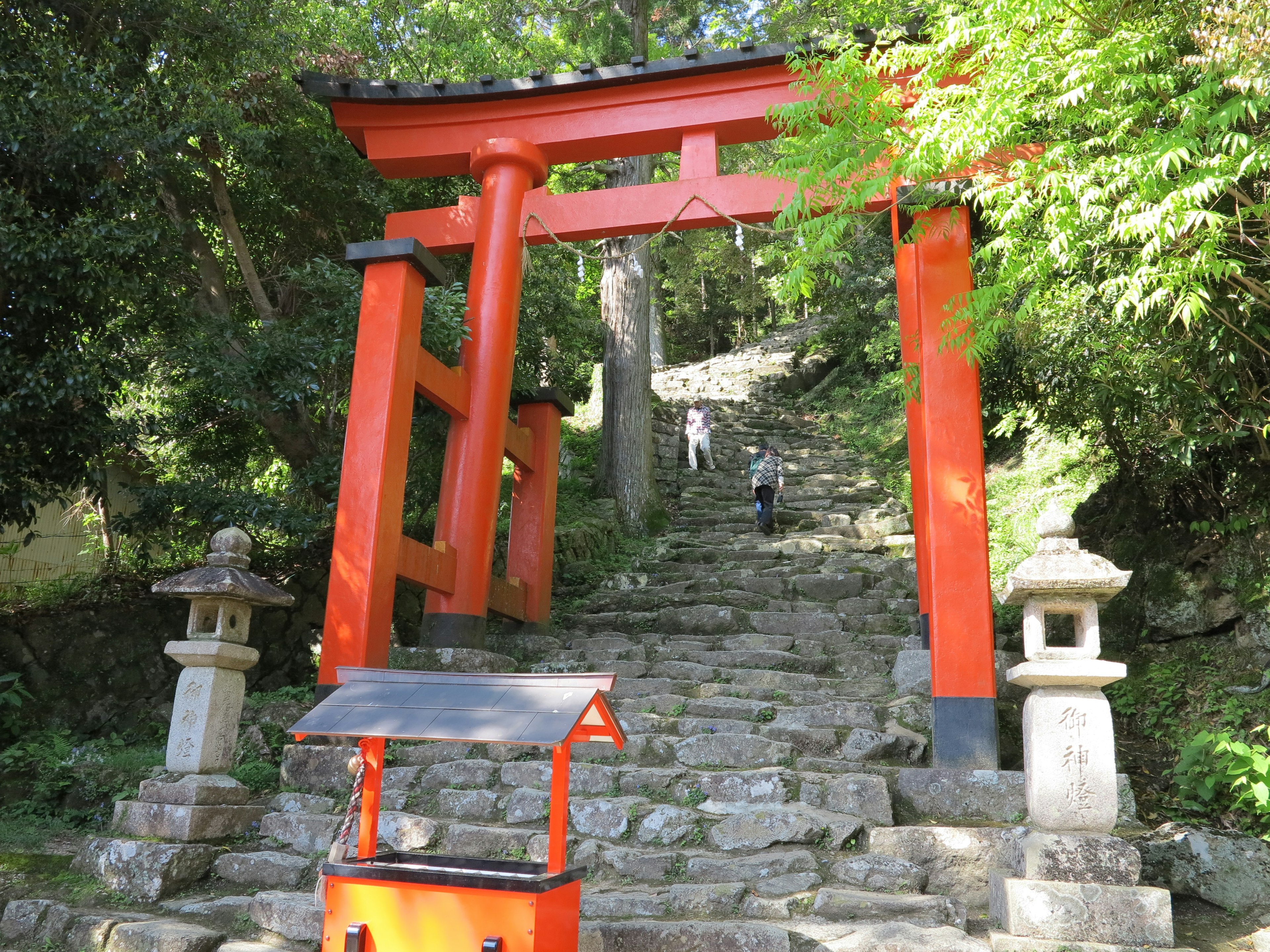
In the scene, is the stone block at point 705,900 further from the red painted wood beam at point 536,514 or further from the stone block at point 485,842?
the red painted wood beam at point 536,514

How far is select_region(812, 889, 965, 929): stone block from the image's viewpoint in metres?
4.04

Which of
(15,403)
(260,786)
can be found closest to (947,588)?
(260,786)

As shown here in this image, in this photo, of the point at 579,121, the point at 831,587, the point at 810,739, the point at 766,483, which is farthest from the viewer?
the point at 766,483

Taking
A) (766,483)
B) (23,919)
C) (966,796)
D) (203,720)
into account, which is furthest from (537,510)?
(23,919)

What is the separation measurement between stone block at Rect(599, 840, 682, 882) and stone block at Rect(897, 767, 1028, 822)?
1496 millimetres

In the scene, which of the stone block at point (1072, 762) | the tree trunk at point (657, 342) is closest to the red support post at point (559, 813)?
the stone block at point (1072, 762)

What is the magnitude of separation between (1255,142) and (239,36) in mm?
7928

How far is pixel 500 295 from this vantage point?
7.76 metres

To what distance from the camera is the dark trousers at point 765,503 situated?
36.8 ft

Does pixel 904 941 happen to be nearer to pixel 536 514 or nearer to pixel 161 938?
pixel 161 938

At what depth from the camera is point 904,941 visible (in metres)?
3.72

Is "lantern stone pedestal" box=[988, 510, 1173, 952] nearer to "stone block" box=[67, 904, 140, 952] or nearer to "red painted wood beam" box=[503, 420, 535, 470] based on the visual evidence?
"stone block" box=[67, 904, 140, 952]

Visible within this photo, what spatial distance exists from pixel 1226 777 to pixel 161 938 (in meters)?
5.74

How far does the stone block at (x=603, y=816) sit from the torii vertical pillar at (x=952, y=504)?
194 centimetres
